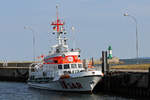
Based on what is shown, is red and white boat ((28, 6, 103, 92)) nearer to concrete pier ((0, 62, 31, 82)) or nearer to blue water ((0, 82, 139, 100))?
blue water ((0, 82, 139, 100))

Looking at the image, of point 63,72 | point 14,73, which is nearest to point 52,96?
point 63,72

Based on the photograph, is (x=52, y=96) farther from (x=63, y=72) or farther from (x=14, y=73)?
(x=14, y=73)

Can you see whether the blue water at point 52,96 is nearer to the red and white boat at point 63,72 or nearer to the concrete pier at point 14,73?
the red and white boat at point 63,72

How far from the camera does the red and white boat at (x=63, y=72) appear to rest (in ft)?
161

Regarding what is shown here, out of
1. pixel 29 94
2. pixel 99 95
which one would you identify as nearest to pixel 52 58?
pixel 29 94

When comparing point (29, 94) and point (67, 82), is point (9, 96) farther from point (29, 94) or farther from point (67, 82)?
point (67, 82)

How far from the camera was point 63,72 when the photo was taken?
52.8 m

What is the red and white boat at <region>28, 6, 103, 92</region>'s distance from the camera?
49062 mm

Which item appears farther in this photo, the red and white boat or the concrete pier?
the concrete pier

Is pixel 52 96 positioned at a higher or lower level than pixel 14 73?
lower

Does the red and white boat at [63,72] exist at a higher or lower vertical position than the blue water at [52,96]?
higher

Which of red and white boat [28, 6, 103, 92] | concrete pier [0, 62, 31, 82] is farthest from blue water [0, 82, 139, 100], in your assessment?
concrete pier [0, 62, 31, 82]

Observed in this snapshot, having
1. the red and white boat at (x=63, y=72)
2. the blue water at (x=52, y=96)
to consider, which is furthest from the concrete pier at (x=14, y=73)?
the blue water at (x=52, y=96)

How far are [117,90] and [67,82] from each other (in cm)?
650
